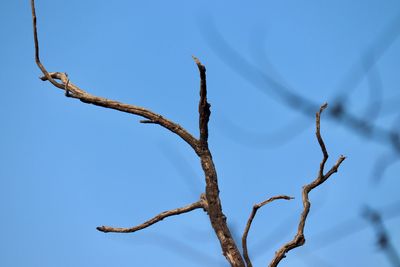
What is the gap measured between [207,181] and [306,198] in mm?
1079

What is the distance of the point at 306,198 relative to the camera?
5297 mm

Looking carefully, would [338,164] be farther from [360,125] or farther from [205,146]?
[360,125]

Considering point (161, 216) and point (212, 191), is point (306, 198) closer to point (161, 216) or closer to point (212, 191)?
point (212, 191)

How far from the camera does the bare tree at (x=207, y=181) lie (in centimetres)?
473

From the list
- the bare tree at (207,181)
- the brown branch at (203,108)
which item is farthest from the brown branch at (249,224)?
the brown branch at (203,108)

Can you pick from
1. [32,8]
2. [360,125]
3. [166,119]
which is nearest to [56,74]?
[32,8]

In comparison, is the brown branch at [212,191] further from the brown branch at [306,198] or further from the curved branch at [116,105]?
the brown branch at [306,198]

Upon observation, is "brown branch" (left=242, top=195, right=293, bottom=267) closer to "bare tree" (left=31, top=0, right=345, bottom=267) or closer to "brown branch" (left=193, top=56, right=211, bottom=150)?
"bare tree" (left=31, top=0, right=345, bottom=267)

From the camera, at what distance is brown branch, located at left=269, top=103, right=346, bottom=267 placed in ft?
15.9

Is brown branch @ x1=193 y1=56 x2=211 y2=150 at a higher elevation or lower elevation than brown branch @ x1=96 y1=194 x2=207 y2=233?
higher

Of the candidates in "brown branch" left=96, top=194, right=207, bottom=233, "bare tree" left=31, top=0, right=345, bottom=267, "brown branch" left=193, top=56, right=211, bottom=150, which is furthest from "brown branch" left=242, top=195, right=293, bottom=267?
"brown branch" left=193, top=56, right=211, bottom=150

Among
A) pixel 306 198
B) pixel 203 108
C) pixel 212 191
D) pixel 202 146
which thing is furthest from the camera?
pixel 306 198

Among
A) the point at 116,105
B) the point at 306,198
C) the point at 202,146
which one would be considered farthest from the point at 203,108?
the point at 306,198

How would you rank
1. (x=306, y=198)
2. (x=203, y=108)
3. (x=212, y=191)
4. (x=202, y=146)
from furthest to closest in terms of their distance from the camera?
(x=306, y=198), (x=202, y=146), (x=212, y=191), (x=203, y=108)
